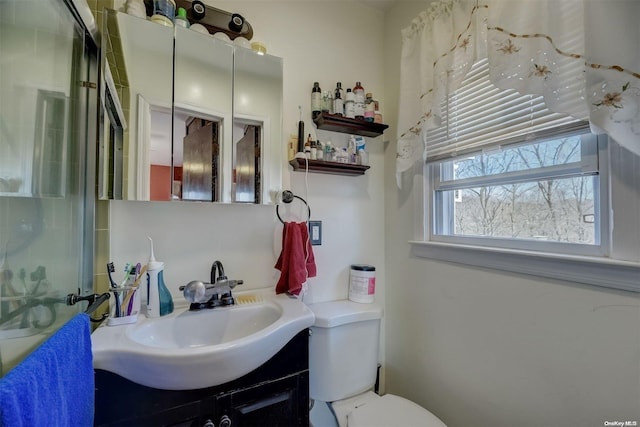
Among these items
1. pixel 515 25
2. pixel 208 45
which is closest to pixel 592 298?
pixel 515 25

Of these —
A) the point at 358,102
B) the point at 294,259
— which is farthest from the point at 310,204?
the point at 358,102

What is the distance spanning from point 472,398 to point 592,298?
2.13 feet

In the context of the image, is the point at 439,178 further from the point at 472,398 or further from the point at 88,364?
the point at 88,364

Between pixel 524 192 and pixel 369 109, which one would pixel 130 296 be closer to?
pixel 369 109

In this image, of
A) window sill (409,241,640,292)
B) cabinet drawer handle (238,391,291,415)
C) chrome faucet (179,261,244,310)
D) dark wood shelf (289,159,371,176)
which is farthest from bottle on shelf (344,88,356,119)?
cabinet drawer handle (238,391,291,415)

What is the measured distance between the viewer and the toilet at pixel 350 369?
1148mm

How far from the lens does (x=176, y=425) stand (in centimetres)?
80

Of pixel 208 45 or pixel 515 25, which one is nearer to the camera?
pixel 515 25

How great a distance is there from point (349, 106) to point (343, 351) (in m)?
1.22

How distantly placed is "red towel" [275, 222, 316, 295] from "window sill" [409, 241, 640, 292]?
24.4 inches

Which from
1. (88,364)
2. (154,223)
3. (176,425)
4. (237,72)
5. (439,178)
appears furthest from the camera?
(439,178)

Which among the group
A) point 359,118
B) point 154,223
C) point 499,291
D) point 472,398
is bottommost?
point 472,398

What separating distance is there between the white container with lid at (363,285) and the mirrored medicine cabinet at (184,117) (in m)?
0.64

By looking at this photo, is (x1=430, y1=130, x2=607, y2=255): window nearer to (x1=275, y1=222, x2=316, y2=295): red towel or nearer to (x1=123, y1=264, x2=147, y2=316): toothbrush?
(x1=275, y1=222, x2=316, y2=295): red towel
